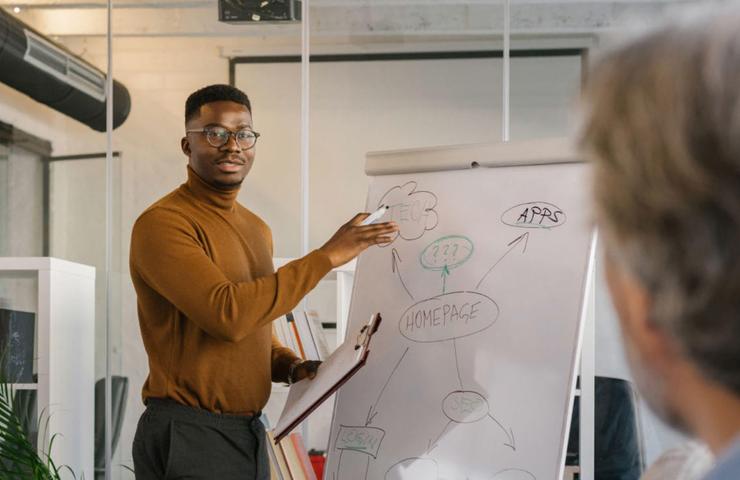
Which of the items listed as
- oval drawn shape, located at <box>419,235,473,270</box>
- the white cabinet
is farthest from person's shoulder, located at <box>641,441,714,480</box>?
the white cabinet

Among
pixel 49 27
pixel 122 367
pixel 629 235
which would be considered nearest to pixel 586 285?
pixel 629 235

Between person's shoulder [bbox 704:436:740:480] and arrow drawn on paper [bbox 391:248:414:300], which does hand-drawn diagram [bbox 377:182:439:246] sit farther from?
person's shoulder [bbox 704:436:740:480]

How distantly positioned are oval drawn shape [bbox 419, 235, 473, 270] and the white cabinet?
200 cm

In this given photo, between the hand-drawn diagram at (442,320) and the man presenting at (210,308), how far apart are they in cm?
11

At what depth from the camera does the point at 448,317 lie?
2.50m

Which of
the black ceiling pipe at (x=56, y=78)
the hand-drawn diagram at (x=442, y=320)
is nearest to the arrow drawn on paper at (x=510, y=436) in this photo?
the hand-drawn diagram at (x=442, y=320)

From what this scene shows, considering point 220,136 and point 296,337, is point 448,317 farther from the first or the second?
point 220,136

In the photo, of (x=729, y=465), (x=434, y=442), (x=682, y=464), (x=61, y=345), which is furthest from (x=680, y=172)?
(x=61, y=345)

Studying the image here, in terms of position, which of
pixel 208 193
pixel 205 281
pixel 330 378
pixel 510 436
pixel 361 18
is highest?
pixel 361 18

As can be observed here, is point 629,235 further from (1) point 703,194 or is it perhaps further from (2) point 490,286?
(2) point 490,286

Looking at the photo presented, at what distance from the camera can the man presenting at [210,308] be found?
92.7 inches

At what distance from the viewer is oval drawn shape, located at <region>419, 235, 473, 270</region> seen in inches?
99.3

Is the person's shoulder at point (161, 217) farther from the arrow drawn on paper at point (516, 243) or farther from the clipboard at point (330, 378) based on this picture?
the arrow drawn on paper at point (516, 243)

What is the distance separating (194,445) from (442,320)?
2.18 feet
